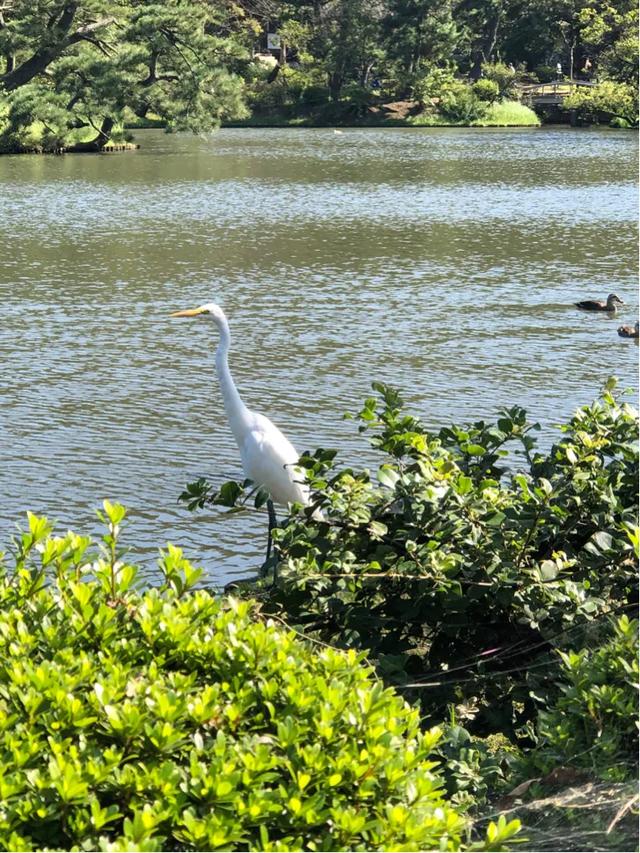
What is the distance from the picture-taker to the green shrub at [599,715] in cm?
321

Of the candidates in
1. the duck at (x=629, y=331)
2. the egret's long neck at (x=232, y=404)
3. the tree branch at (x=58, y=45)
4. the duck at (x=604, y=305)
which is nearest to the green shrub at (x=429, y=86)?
the tree branch at (x=58, y=45)

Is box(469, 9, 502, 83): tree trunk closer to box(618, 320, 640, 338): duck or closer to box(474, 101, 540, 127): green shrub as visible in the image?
box(474, 101, 540, 127): green shrub

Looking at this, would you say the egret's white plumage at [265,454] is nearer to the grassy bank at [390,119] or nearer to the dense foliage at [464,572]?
the dense foliage at [464,572]

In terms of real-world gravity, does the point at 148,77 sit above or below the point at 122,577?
above

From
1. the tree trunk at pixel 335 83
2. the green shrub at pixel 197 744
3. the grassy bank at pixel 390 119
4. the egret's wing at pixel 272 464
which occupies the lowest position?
the egret's wing at pixel 272 464

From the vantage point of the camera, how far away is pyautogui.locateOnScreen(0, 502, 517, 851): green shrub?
2150 millimetres

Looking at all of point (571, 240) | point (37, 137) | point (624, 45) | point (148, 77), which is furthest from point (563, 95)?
point (571, 240)

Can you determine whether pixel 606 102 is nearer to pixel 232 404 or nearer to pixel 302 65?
pixel 302 65

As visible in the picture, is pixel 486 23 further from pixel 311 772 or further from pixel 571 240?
pixel 311 772

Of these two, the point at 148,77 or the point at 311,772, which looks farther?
the point at 148,77

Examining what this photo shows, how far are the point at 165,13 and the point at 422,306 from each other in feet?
96.4

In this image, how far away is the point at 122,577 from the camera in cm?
294

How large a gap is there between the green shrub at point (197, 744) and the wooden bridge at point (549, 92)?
57504mm

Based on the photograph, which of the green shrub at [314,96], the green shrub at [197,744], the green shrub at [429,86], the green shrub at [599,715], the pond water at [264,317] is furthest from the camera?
the green shrub at [314,96]
